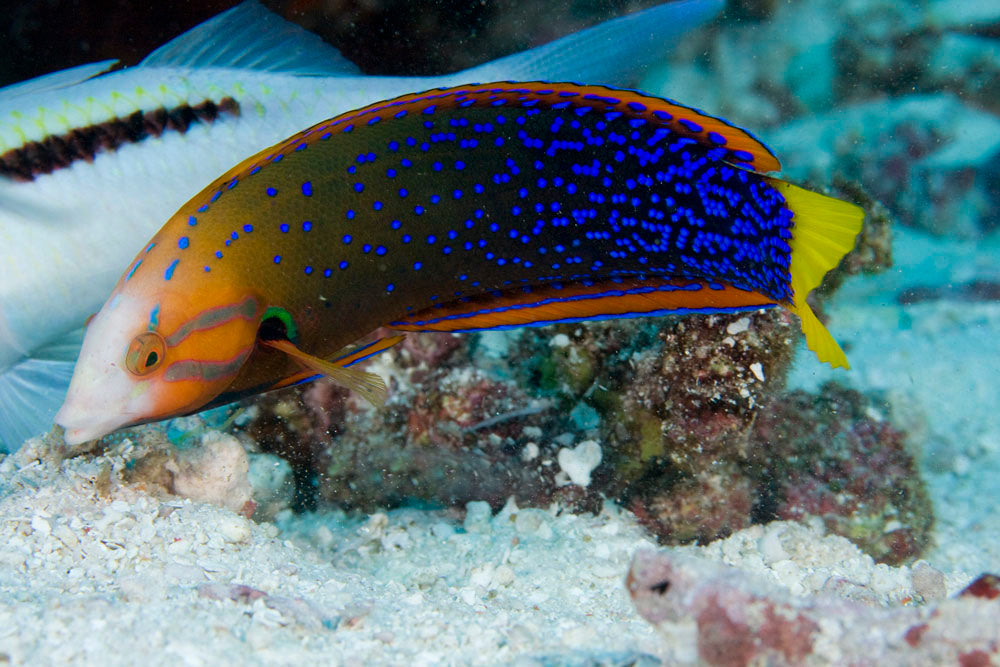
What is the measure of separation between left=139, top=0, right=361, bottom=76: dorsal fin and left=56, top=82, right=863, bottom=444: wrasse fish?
1.09 m

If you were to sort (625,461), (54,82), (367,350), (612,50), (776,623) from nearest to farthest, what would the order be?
(776,623), (367,350), (612,50), (54,82), (625,461)

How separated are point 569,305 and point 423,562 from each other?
1.58 metres

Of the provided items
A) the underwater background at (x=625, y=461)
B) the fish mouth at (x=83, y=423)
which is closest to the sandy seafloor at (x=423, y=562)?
the underwater background at (x=625, y=461)

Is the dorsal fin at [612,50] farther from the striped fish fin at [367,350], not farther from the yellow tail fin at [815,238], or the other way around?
the striped fish fin at [367,350]

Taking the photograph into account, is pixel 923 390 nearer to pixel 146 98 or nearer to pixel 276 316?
pixel 276 316

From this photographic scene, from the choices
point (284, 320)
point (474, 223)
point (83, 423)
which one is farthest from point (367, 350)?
point (83, 423)

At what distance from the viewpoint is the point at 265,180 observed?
2152 mm

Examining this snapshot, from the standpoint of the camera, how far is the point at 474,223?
2361mm

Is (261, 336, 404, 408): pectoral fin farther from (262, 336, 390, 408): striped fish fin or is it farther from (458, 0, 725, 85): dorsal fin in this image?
(458, 0, 725, 85): dorsal fin

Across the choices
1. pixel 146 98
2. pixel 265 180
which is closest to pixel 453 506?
pixel 265 180

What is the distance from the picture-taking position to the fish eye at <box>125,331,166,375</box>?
1918mm

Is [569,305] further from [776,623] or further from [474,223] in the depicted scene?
[776,623]

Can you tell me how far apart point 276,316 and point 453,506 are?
2.00 meters

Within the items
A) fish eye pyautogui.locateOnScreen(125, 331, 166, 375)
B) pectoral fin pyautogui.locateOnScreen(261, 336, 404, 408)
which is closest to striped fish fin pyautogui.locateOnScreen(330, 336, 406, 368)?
pectoral fin pyautogui.locateOnScreen(261, 336, 404, 408)
